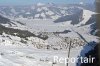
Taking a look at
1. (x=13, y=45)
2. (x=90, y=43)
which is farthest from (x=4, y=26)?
(x=90, y=43)

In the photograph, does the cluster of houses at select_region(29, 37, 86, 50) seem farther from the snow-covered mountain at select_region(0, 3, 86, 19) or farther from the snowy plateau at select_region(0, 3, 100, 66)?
the snow-covered mountain at select_region(0, 3, 86, 19)

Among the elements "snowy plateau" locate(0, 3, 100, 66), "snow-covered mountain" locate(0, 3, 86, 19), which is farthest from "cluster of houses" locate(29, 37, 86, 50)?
"snow-covered mountain" locate(0, 3, 86, 19)

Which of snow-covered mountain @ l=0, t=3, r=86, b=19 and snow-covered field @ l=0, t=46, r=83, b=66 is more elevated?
snow-covered mountain @ l=0, t=3, r=86, b=19

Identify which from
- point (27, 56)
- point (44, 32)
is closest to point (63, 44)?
point (44, 32)

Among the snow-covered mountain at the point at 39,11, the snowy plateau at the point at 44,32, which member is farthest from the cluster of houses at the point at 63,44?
the snow-covered mountain at the point at 39,11

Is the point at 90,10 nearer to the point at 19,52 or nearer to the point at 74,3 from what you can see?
the point at 74,3

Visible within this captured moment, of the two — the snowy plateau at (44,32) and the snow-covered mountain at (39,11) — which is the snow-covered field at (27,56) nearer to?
the snowy plateau at (44,32)

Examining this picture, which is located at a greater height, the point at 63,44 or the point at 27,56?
the point at 63,44

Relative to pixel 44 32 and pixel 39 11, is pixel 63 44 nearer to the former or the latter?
pixel 44 32
